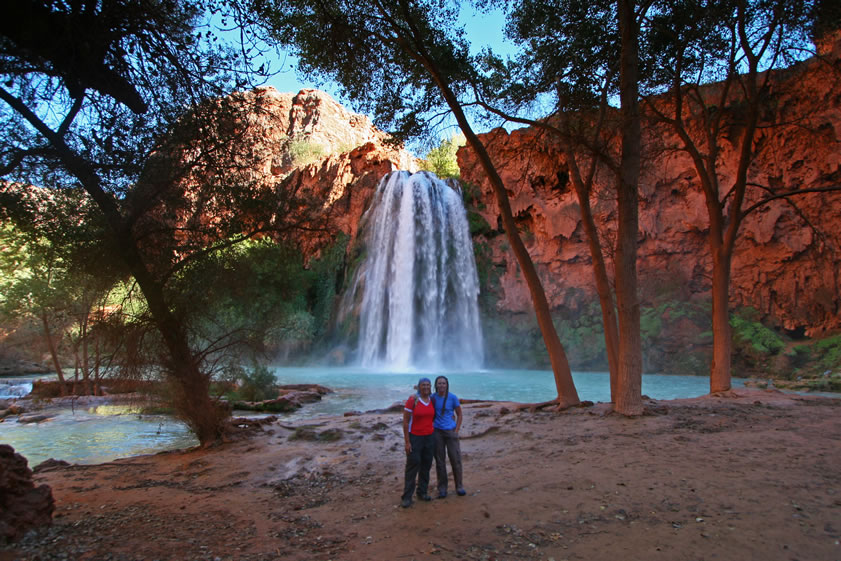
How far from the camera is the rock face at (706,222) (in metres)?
17.9

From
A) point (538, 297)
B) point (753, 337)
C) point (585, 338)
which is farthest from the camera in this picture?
point (585, 338)

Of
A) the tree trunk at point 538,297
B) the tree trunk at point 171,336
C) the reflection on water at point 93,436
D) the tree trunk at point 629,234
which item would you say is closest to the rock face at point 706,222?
the tree trunk at point 629,234

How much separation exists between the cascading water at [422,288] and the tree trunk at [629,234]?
58.6 ft

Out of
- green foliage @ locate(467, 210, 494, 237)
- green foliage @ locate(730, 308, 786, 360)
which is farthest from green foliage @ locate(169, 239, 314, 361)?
green foliage @ locate(467, 210, 494, 237)

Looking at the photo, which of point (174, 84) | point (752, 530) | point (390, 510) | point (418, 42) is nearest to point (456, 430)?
point (390, 510)

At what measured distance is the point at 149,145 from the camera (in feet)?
20.2

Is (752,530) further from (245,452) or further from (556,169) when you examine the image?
(556,169)

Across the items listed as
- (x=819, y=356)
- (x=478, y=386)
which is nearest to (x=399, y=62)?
(x=478, y=386)

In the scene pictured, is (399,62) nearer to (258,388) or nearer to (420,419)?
(420,419)

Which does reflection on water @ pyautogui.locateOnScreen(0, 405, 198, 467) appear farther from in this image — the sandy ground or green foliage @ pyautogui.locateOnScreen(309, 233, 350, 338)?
green foliage @ pyautogui.locateOnScreen(309, 233, 350, 338)

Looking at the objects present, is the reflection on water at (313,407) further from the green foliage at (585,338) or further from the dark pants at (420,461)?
the dark pants at (420,461)

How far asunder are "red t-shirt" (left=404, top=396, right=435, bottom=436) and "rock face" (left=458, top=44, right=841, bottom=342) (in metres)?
11.3

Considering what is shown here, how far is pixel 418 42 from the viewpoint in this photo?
24.3 ft

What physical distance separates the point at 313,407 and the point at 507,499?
32.5ft
